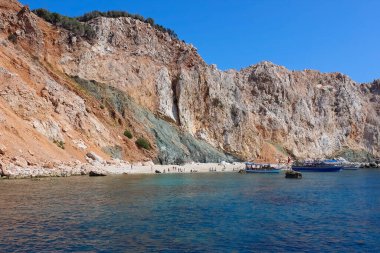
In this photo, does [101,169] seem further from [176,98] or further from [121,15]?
[121,15]

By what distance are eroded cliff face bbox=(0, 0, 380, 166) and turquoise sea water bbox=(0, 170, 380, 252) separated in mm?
24862

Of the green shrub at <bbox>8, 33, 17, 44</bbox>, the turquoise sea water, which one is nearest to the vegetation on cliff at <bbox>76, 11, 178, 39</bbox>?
the green shrub at <bbox>8, 33, 17, 44</bbox>

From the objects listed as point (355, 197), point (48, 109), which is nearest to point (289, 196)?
point (355, 197)

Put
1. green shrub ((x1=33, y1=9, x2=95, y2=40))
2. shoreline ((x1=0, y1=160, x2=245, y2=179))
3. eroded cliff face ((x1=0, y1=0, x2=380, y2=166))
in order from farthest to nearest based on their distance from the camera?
green shrub ((x1=33, y1=9, x2=95, y2=40))
eroded cliff face ((x1=0, y1=0, x2=380, y2=166))
shoreline ((x1=0, y1=160, x2=245, y2=179))

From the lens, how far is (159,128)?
91250 millimetres

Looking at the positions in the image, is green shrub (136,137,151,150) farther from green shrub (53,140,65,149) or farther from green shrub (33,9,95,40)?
green shrub (33,9,95,40)

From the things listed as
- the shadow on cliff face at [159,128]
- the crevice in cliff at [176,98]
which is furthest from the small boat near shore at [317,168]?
the crevice in cliff at [176,98]

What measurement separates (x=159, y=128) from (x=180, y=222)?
67160mm

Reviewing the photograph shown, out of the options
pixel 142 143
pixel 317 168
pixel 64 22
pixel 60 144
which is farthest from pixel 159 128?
pixel 317 168

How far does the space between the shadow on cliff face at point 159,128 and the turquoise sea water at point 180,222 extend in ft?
156

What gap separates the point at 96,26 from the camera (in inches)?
4168

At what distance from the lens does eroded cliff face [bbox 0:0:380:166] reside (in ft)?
222

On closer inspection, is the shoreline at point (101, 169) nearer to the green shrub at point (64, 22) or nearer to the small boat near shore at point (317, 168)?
the small boat near shore at point (317, 168)

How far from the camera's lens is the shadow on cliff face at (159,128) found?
86.6 metres
